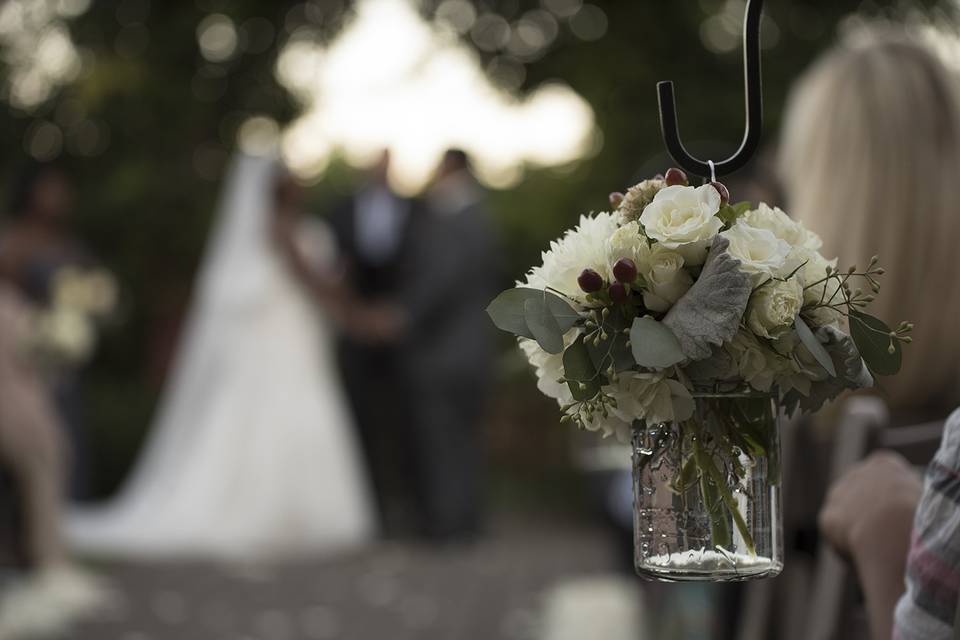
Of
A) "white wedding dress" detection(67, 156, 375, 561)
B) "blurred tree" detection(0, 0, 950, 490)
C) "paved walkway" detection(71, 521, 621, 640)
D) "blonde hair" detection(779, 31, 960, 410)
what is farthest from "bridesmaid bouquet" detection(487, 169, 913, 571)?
"blurred tree" detection(0, 0, 950, 490)

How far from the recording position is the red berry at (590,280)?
1243mm

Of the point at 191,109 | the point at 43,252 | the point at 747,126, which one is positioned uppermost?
the point at 191,109

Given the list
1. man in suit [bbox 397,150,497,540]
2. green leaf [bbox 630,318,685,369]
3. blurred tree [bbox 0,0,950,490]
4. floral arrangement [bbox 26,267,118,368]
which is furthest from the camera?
blurred tree [bbox 0,0,950,490]

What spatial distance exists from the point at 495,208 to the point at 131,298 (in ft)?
11.4

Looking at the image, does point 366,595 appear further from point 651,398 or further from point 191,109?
point 191,109

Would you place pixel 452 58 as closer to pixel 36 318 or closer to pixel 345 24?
pixel 345 24

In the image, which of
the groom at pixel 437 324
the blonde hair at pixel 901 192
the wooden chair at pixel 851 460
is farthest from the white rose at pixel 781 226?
the groom at pixel 437 324

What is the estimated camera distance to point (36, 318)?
738 cm

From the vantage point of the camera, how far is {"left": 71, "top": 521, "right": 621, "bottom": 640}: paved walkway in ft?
19.4

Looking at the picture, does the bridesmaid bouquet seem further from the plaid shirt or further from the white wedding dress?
the white wedding dress

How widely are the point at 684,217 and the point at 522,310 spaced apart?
168 millimetres

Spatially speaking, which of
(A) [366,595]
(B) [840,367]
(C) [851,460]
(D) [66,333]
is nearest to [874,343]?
(B) [840,367]

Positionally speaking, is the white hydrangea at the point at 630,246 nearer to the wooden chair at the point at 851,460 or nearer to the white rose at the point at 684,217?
the white rose at the point at 684,217

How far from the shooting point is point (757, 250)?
125 centimetres
